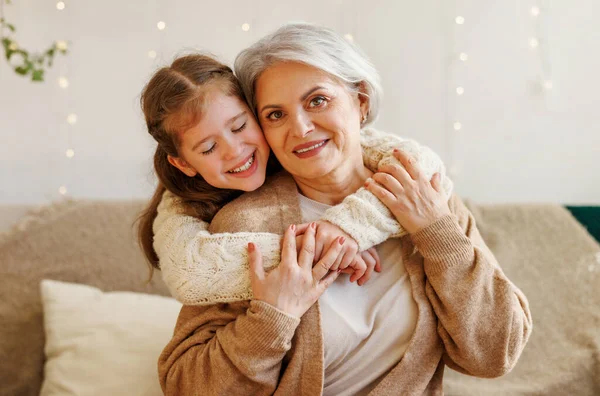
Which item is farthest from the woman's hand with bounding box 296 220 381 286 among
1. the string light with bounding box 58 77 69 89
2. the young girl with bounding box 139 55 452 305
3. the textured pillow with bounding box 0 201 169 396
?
the string light with bounding box 58 77 69 89

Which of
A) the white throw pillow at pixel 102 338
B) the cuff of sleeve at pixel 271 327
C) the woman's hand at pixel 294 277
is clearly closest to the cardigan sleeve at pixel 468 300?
the woman's hand at pixel 294 277

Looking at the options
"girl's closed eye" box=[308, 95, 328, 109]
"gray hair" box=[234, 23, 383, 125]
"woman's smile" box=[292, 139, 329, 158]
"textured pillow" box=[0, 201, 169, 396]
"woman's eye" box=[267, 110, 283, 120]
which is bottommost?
"textured pillow" box=[0, 201, 169, 396]

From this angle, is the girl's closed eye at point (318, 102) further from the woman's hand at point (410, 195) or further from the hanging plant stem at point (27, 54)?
the hanging plant stem at point (27, 54)

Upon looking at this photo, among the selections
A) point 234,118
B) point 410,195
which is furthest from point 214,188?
point 410,195

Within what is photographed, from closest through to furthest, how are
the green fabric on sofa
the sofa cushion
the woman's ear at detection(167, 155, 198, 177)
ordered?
the woman's ear at detection(167, 155, 198, 177) < the sofa cushion < the green fabric on sofa

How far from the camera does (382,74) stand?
2535mm

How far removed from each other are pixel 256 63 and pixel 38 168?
142cm

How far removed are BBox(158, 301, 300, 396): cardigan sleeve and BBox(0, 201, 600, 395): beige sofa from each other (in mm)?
643

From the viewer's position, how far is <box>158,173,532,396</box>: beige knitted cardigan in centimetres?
135

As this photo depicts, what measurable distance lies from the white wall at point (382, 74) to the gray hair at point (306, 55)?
40.1 inches

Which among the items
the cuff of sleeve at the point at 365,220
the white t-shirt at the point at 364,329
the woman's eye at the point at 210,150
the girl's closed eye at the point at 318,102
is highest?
the girl's closed eye at the point at 318,102

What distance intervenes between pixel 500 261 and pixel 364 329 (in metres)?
1.01

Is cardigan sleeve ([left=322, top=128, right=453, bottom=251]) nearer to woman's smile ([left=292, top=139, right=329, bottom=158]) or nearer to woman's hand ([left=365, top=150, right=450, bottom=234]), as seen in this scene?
woman's hand ([left=365, top=150, right=450, bottom=234])

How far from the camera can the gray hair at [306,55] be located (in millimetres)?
1433
